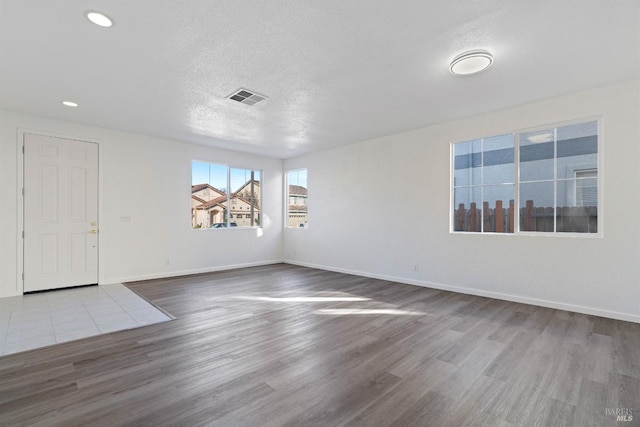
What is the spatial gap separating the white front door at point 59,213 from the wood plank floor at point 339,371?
2.70 m

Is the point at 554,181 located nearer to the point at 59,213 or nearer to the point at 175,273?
the point at 175,273

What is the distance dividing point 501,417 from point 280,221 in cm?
648

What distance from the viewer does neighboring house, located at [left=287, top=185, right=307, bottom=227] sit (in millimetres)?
7445

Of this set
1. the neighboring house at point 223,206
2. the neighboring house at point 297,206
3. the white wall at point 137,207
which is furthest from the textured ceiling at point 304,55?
the neighboring house at point 297,206

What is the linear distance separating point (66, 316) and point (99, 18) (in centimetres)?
332

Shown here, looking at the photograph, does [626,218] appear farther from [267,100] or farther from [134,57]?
[134,57]

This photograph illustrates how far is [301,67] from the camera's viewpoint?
3.02 metres

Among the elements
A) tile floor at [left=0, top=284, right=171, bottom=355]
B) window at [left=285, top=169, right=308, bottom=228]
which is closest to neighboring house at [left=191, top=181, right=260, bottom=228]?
window at [left=285, top=169, right=308, bottom=228]

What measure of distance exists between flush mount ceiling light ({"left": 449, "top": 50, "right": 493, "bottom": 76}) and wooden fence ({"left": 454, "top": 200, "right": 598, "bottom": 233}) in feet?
7.17

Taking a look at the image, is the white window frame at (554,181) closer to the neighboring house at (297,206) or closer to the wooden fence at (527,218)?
the wooden fence at (527,218)

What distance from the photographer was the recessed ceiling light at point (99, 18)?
2227mm

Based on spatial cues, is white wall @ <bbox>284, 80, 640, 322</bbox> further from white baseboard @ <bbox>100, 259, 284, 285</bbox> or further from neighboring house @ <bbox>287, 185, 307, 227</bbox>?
white baseboard @ <bbox>100, 259, 284, 285</bbox>

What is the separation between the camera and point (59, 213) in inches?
189

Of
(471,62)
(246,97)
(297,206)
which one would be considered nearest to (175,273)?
(297,206)
